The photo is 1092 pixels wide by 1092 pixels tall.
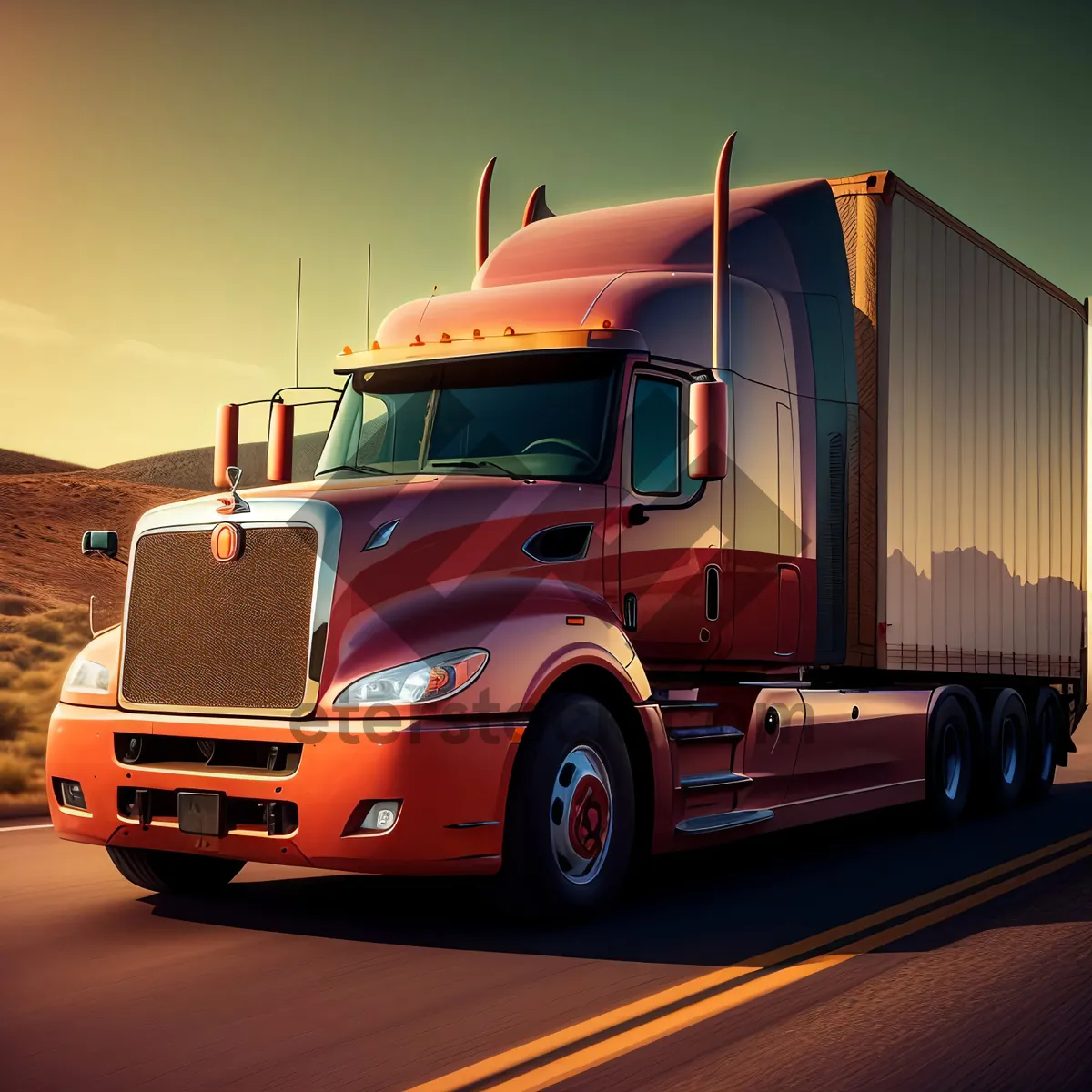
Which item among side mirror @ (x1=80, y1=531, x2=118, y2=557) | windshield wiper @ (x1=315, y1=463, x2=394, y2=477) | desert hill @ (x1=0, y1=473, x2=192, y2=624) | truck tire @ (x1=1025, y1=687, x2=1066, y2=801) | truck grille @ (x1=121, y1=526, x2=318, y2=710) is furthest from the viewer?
desert hill @ (x1=0, y1=473, x2=192, y2=624)

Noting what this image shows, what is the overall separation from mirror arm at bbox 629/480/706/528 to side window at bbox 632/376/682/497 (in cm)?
8

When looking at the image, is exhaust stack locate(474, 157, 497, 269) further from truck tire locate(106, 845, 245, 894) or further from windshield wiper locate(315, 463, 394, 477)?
truck tire locate(106, 845, 245, 894)

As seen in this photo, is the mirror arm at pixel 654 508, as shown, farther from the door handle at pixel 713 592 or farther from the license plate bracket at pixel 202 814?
the license plate bracket at pixel 202 814

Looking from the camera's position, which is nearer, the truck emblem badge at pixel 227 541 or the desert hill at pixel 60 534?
the truck emblem badge at pixel 227 541

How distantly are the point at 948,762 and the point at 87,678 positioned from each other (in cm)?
760

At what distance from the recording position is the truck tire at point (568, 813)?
7.09 meters

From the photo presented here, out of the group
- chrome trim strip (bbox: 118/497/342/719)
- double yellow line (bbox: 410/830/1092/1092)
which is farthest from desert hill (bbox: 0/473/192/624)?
double yellow line (bbox: 410/830/1092/1092)

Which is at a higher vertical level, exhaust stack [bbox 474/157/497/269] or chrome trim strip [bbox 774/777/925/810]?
exhaust stack [bbox 474/157/497/269]

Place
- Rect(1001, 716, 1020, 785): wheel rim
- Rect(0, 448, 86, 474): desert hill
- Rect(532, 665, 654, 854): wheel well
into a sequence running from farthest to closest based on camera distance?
Rect(0, 448, 86, 474): desert hill, Rect(1001, 716, 1020, 785): wheel rim, Rect(532, 665, 654, 854): wheel well

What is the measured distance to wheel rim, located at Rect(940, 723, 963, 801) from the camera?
12.5 metres

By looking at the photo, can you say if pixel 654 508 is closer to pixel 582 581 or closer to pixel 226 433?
pixel 582 581

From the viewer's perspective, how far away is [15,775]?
47.4 ft

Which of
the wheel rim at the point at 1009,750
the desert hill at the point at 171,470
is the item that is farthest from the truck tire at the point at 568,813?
the desert hill at the point at 171,470

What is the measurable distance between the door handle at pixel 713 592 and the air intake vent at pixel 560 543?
3.99 feet
